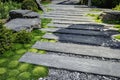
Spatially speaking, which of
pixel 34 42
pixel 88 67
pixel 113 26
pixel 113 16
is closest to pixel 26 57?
pixel 34 42

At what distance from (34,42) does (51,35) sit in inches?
35.8

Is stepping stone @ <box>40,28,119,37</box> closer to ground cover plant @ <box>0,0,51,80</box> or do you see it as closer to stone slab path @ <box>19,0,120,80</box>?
stone slab path @ <box>19,0,120,80</box>

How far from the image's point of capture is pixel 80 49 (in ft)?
18.3

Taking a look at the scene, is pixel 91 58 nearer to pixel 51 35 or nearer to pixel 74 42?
pixel 74 42

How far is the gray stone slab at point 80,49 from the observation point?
5.20 m

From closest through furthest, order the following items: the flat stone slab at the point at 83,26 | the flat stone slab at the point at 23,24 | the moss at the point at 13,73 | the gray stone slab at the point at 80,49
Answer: the moss at the point at 13,73 → the gray stone slab at the point at 80,49 → the flat stone slab at the point at 23,24 → the flat stone slab at the point at 83,26

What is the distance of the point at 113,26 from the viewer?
8.11 meters

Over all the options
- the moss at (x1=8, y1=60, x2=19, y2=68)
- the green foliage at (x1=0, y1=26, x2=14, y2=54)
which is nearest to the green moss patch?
the moss at (x1=8, y1=60, x2=19, y2=68)

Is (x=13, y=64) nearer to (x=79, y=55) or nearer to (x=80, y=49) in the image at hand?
(x=79, y=55)

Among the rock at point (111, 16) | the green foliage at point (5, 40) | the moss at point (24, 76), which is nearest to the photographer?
the moss at point (24, 76)

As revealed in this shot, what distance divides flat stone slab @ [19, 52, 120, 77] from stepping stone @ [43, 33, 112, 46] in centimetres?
139

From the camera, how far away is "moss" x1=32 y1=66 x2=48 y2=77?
423 cm

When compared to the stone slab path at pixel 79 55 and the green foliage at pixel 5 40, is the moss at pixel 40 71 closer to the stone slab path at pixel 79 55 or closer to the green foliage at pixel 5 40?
the stone slab path at pixel 79 55

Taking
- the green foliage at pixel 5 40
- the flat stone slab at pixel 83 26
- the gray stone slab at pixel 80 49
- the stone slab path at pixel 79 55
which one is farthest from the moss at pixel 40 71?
the flat stone slab at pixel 83 26
